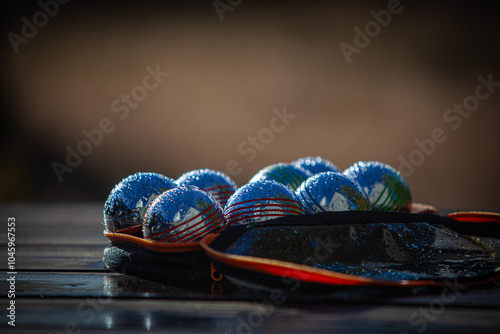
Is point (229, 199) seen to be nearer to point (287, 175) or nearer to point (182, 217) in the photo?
point (182, 217)

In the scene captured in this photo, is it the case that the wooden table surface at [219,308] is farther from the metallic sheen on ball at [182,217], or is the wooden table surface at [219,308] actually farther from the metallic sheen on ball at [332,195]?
the metallic sheen on ball at [332,195]

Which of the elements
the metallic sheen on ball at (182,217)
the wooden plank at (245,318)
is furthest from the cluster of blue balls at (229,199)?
the wooden plank at (245,318)

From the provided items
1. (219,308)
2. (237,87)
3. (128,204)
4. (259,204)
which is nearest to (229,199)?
(259,204)

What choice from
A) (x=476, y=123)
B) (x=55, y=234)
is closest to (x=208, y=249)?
(x=55, y=234)

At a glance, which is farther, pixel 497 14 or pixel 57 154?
pixel 57 154

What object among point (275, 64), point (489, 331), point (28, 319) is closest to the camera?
point (489, 331)

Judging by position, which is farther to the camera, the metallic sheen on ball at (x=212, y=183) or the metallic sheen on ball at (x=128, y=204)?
the metallic sheen on ball at (x=212, y=183)

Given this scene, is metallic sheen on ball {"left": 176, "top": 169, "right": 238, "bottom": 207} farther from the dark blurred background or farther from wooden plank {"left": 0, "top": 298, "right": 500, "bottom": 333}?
the dark blurred background

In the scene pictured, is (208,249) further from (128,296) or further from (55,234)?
(55,234)
